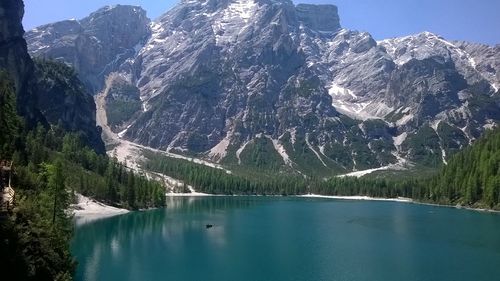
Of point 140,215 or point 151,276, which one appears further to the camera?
point 140,215

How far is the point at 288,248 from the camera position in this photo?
111812mm

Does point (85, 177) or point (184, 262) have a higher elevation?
point (85, 177)

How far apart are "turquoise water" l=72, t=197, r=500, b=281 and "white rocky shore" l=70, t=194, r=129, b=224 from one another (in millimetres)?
5119

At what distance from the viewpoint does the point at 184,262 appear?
95.2 m

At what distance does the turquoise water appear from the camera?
85938 millimetres

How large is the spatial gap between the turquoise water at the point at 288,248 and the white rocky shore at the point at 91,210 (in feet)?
16.8

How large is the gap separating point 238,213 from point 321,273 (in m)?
112

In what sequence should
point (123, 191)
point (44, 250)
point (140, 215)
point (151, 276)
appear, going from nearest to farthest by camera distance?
point (44, 250), point (151, 276), point (140, 215), point (123, 191)

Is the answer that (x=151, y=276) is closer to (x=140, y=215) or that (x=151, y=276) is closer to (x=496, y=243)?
(x=496, y=243)

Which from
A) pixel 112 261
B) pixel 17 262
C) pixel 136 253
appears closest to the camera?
pixel 17 262

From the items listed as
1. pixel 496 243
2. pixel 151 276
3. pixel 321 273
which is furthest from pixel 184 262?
pixel 496 243

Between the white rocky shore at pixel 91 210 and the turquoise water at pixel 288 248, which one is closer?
the turquoise water at pixel 288 248

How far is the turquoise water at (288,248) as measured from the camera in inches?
3383

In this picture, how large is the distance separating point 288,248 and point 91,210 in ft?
248
